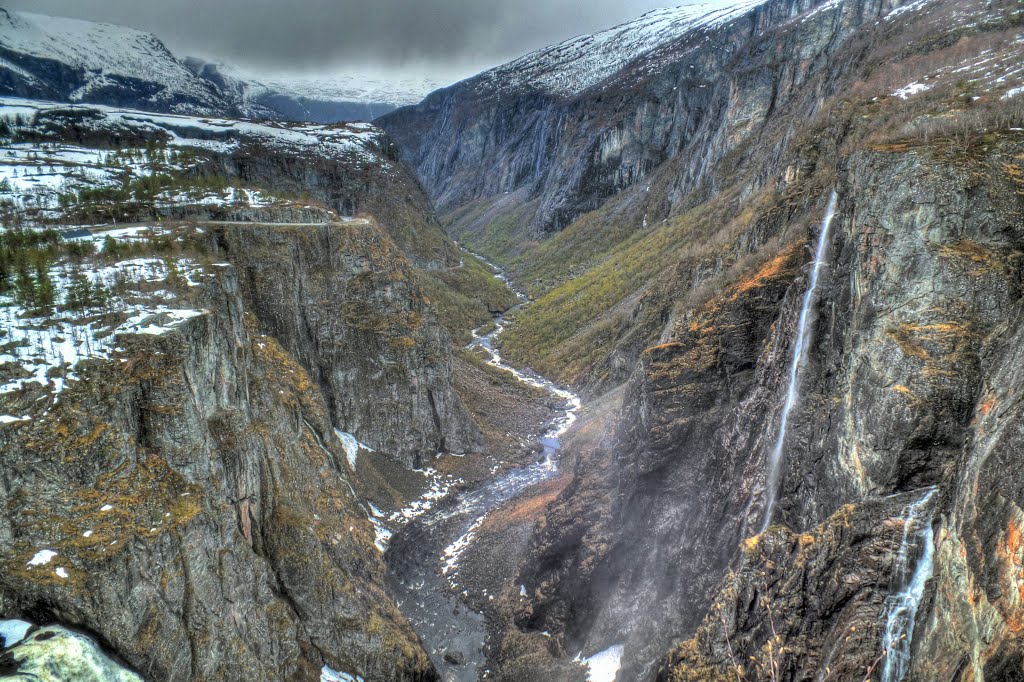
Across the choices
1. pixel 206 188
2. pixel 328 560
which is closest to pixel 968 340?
pixel 328 560

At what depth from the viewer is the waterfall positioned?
13867 millimetres

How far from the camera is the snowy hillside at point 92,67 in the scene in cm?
11850

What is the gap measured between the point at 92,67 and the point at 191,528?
15853 centimetres

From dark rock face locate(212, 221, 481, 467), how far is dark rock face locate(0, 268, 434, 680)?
44.2ft

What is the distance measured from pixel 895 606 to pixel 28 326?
28580 mm

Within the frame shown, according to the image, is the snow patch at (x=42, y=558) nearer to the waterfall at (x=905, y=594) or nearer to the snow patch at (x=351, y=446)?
the snow patch at (x=351, y=446)

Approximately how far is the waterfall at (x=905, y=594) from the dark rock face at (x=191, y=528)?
61.4 ft

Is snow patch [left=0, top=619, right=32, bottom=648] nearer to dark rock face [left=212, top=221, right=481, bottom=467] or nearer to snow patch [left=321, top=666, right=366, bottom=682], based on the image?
snow patch [left=321, top=666, right=366, bottom=682]

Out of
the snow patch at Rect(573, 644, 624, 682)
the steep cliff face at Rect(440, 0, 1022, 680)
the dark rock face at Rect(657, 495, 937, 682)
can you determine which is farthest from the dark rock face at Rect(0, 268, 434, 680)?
the dark rock face at Rect(657, 495, 937, 682)

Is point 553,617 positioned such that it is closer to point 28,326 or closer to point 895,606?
point 895,606

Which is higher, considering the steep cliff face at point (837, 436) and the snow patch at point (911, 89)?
the snow patch at point (911, 89)

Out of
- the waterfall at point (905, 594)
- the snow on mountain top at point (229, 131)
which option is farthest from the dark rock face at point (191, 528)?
the snow on mountain top at point (229, 131)

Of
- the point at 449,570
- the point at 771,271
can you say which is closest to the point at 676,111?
the point at 771,271

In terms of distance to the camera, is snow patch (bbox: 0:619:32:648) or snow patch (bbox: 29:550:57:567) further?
snow patch (bbox: 29:550:57:567)
